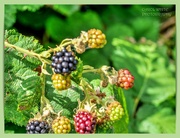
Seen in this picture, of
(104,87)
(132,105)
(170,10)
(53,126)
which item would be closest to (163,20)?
(170,10)

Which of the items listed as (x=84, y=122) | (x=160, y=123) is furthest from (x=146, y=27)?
(x=84, y=122)

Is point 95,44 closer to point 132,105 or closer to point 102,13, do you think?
point 132,105

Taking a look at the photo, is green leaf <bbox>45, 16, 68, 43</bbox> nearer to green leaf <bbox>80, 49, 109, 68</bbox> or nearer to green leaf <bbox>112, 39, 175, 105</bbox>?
green leaf <bbox>80, 49, 109, 68</bbox>

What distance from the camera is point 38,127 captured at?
1817mm

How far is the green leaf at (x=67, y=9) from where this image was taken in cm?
311

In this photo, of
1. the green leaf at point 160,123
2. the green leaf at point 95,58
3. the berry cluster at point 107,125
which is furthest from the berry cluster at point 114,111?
the green leaf at point 95,58

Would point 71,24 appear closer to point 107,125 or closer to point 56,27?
point 56,27

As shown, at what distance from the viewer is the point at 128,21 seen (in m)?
3.58

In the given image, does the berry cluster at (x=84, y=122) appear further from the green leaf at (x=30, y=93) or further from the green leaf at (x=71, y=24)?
the green leaf at (x=71, y=24)

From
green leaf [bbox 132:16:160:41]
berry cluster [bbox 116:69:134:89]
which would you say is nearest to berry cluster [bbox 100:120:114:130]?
berry cluster [bbox 116:69:134:89]

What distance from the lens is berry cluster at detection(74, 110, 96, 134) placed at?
180 cm

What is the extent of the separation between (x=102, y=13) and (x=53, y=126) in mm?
1860

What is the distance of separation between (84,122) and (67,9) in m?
1.52

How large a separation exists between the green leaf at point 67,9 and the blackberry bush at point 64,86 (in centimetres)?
112
